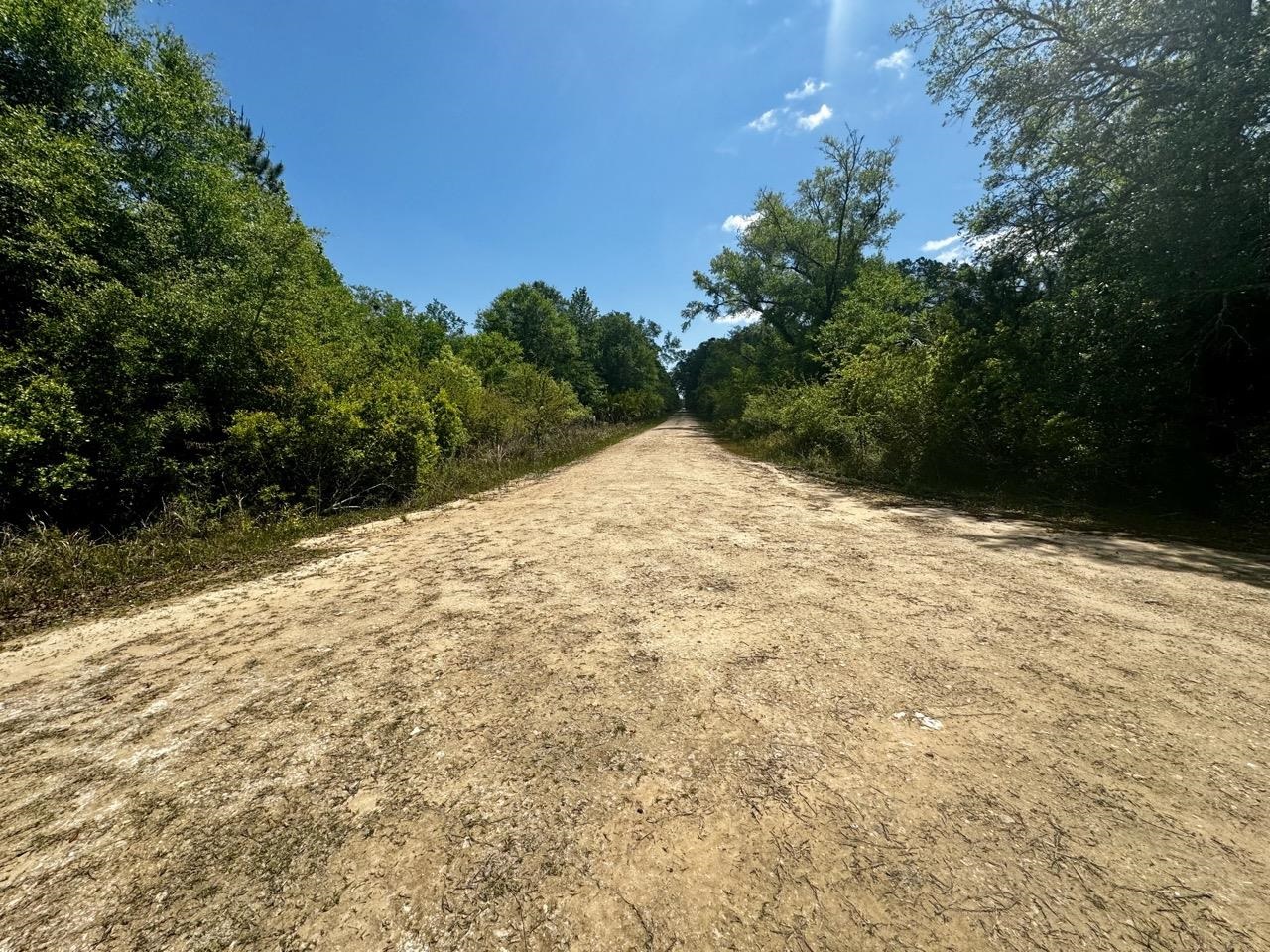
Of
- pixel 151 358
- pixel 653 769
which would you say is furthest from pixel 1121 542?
pixel 151 358

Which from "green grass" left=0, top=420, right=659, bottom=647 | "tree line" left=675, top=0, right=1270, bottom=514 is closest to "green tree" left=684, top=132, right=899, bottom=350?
"tree line" left=675, top=0, right=1270, bottom=514

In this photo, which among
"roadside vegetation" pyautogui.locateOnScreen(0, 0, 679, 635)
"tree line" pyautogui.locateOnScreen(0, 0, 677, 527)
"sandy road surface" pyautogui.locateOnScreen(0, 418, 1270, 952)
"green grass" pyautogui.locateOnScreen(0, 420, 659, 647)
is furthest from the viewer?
"tree line" pyautogui.locateOnScreen(0, 0, 677, 527)

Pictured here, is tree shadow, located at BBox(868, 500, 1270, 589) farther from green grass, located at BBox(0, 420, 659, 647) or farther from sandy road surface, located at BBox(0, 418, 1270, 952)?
green grass, located at BBox(0, 420, 659, 647)

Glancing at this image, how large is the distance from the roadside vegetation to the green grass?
0.09 feet

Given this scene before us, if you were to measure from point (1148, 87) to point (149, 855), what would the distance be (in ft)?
44.5

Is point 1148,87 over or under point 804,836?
over

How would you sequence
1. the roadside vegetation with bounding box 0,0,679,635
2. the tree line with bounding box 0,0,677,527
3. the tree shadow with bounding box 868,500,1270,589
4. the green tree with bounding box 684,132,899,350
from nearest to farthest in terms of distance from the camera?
the tree shadow with bounding box 868,500,1270,589, the roadside vegetation with bounding box 0,0,679,635, the tree line with bounding box 0,0,677,527, the green tree with bounding box 684,132,899,350

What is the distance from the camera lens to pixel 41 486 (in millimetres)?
4855

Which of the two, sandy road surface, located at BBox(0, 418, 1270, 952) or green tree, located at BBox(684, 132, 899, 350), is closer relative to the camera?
sandy road surface, located at BBox(0, 418, 1270, 952)

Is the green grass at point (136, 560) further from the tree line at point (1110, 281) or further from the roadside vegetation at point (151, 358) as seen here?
the tree line at point (1110, 281)

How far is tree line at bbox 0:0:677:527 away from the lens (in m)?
5.44

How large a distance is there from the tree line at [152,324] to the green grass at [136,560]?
1.83 ft

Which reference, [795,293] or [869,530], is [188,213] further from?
[795,293]

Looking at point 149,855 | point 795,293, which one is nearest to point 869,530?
point 149,855
